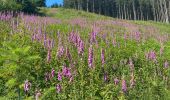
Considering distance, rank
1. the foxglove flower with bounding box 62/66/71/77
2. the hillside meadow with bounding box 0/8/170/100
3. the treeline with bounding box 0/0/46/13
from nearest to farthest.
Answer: the hillside meadow with bounding box 0/8/170/100 → the foxglove flower with bounding box 62/66/71/77 → the treeline with bounding box 0/0/46/13

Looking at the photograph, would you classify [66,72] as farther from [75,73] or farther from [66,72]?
[75,73]

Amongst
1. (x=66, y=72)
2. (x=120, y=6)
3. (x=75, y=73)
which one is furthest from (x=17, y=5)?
(x=120, y=6)

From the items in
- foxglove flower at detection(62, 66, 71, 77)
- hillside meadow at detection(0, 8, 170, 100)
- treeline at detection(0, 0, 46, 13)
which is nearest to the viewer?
hillside meadow at detection(0, 8, 170, 100)

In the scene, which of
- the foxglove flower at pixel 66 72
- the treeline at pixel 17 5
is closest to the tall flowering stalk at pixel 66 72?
the foxglove flower at pixel 66 72

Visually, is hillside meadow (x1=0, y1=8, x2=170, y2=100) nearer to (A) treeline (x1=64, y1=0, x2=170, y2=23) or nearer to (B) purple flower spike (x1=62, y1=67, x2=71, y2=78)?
(B) purple flower spike (x1=62, y1=67, x2=71, y2=78)

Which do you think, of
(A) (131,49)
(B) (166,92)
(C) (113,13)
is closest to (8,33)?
(A) (131,49)

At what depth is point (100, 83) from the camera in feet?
32.3

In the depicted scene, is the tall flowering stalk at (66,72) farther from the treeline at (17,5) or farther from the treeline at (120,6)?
the treeline at (120,6)

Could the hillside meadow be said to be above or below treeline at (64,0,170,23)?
below

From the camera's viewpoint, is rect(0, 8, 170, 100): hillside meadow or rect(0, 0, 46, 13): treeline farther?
rect(0, 0, 46, 13): treeline

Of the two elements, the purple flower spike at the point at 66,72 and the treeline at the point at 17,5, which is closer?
the purple flower spike at the point at 66,72

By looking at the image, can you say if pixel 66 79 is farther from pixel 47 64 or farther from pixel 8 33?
pixel 8 33

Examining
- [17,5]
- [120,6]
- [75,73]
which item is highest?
[120,6]

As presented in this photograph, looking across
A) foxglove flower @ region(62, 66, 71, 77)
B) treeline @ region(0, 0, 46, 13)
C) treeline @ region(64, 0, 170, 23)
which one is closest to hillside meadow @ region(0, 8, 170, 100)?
foxglove flower @ region(62, 66, 71, 77)
